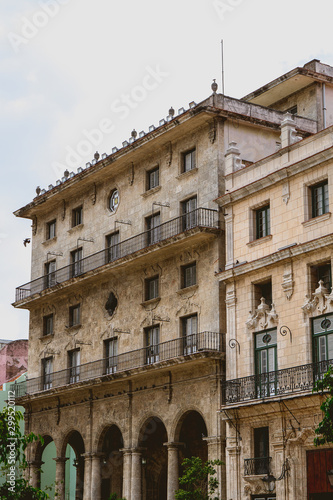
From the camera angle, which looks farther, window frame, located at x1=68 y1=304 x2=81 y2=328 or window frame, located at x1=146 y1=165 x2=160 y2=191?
window frame, located at x1=68 y1=304 x2=81 y2=328

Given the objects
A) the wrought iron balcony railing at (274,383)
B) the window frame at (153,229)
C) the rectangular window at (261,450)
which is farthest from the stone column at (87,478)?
the rectangular window at (261,450)

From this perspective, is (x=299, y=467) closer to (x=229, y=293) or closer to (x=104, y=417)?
(x=229, y=293)

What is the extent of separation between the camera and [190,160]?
135 feet

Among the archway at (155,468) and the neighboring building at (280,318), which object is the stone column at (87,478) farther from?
the neighboring building at (280,318)

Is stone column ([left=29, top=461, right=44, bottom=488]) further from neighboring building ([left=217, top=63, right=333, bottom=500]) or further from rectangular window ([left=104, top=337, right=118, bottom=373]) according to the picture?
neighboring building ([left=217, top=63, right=333, bottom=500])

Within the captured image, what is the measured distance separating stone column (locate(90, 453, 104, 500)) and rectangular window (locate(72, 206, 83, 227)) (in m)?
12.3

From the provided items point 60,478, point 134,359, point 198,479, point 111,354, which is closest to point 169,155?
point 134,359

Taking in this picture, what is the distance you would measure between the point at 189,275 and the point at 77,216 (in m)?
11.1

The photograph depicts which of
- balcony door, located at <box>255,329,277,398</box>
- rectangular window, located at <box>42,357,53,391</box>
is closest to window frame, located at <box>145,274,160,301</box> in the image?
balcony door, located at <box>255,329,277,398</box>

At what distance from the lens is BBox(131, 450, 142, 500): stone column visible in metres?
39.6

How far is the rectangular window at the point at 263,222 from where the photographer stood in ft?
116

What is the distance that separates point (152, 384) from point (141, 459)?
11.3 feet

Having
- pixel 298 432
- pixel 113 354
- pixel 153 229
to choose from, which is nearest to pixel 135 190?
pixel 153 229

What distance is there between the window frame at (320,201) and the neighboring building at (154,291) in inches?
7.5
